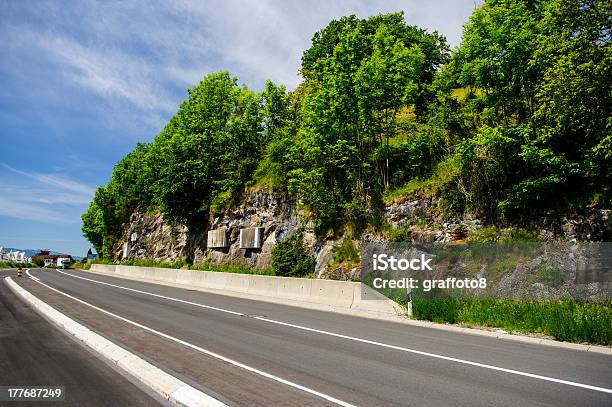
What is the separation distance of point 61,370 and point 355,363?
199 inches

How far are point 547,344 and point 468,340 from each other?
1.80 meters

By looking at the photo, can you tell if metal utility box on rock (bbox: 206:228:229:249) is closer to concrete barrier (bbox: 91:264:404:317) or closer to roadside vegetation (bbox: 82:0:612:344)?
roadside vegetation (bbox: 82:0:612:344)

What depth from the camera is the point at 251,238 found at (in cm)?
3303

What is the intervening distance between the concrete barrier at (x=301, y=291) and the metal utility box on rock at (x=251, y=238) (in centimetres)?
449

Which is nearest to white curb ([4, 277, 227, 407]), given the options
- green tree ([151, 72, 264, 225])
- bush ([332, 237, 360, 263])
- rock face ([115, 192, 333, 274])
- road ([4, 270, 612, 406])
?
road ([4, 270, 612, 406])

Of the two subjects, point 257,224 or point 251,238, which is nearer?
point 251,238

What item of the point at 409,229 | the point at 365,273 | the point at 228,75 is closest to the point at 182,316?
the point at 365,273

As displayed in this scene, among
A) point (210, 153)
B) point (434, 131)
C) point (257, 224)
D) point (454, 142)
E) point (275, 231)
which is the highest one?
point (210, 153)

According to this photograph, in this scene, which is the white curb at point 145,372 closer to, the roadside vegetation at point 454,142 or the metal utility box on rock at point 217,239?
the roadside vegetation at point 454,142

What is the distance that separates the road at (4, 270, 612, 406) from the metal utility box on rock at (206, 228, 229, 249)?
23324mm

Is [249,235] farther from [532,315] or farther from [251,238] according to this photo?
[532,315]

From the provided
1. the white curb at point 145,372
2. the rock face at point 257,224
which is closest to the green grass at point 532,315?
the white curb at point 145,372

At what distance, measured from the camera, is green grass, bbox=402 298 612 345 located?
33.9ft

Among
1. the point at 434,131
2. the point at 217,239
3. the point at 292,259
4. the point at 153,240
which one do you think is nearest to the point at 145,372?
the point at 292,259
